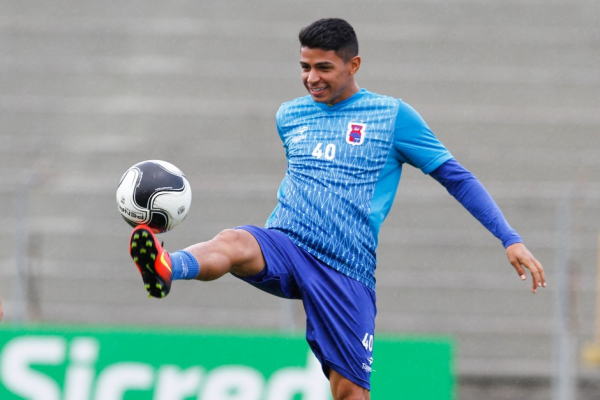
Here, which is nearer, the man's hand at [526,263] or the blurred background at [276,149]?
the man's hand at [526,263]

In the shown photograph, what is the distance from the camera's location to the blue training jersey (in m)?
5.02

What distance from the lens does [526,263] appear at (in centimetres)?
468

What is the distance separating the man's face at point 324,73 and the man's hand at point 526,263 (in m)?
1.22

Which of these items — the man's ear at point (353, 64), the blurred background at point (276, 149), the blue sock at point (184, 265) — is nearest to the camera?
the blue sock at point (184, 265)

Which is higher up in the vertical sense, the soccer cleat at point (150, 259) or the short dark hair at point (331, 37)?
the short dark hair at point (331, 37)

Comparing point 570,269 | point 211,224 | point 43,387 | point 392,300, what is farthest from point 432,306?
point 43,387

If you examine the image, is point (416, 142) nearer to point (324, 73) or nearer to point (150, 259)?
point (324, 73)

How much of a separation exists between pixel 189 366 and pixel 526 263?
3.70 m

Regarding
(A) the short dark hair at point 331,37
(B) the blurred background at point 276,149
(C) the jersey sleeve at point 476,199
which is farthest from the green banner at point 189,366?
(A) the short dark hair at point 331,37

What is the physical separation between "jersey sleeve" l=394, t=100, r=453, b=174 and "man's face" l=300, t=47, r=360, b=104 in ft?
1.14

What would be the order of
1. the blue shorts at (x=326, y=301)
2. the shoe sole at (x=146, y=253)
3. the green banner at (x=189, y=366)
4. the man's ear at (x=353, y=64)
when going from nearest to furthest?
the shoe sole at (x=146, y=253)
the blue shorts at (x=326, y=301)
the man's ear at (x=353, y=64)
the green banner at (x=189, y=366)

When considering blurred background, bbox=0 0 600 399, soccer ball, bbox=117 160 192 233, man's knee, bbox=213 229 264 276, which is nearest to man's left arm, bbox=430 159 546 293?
man's knee, bbox=213 229 264 276

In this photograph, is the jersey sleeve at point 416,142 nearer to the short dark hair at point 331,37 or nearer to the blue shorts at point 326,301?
the short dark hair at point 331,37

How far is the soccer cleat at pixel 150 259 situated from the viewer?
4.09m
